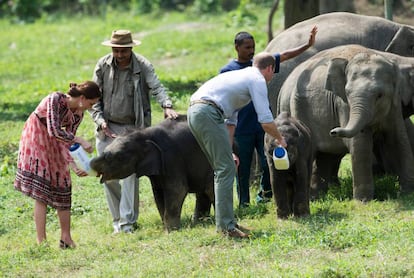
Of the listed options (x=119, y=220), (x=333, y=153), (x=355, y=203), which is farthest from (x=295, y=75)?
(x=119, y=220)

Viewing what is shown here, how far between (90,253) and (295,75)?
12.2 ft

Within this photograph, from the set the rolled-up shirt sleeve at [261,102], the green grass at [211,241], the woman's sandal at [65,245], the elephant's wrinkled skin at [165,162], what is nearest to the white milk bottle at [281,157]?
the rolled-up shirt sleeve at [261,102]

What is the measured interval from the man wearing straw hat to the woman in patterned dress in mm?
891

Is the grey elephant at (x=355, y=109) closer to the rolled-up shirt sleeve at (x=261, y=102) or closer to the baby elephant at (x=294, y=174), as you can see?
the baby elephant at (x=294, y=174)

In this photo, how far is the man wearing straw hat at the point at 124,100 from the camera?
36.5ft

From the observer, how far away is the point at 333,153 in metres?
11.9

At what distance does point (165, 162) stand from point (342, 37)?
426cm

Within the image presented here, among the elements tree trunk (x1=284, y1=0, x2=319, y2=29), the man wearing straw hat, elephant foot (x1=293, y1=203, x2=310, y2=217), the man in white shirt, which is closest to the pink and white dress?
the man wearing straw hat

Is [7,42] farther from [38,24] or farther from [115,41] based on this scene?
[115,41]

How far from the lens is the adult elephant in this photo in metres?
13.5

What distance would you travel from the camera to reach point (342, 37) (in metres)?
13.9

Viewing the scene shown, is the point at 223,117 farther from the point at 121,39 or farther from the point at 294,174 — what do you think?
the point at 121,39

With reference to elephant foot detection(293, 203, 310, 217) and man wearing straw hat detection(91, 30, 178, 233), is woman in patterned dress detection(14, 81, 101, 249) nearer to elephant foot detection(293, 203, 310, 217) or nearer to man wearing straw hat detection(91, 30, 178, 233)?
man wearing straw hat detection(91, 30, 178, 233)

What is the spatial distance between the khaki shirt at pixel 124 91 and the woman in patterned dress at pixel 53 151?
955 mm
